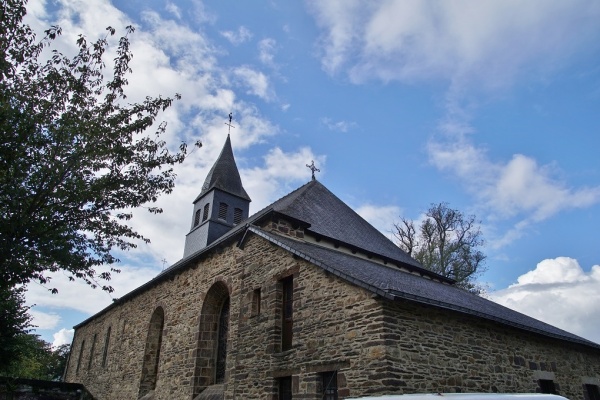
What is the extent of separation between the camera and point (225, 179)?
65.1 feet

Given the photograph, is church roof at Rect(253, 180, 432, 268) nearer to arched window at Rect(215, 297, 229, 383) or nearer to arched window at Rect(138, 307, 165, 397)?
arched window at Rect(215, 297, 229, 383)

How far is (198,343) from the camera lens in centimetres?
1220

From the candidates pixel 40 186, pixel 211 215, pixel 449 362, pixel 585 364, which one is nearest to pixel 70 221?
pixel 40 186

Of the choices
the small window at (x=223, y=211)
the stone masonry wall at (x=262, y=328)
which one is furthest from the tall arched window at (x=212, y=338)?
the small window at (x=223, y=211)

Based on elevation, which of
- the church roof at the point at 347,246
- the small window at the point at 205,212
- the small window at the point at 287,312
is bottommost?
the small window at the point at 287,312

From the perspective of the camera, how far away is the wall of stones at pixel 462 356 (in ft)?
21.3

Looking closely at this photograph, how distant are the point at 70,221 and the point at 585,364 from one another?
1297 cm

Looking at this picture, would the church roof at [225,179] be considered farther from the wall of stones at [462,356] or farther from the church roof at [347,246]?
the wall of stones at [462,356]

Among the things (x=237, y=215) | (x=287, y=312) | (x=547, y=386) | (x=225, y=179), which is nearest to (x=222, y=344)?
(x=287, y=312)

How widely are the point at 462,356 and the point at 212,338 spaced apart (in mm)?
7659

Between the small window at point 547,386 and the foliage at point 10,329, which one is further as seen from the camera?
the foliage at point 10,329

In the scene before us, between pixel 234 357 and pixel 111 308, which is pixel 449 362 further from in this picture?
pixel 111 308

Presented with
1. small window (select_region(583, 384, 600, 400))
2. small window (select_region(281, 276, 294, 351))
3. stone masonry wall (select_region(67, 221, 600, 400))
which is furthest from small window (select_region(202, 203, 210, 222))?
small window (select_region(583, 384, 600, 400))

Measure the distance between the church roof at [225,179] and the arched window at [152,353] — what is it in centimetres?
624
